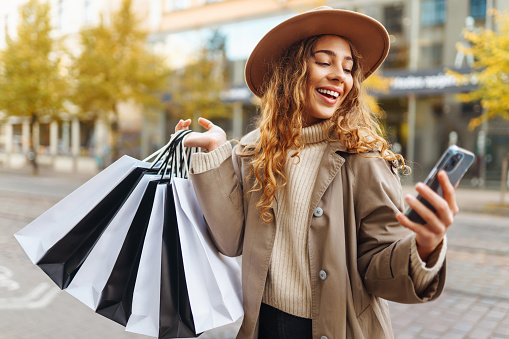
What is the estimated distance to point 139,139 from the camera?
2538cm

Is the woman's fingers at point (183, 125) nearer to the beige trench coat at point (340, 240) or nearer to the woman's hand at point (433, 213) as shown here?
the beige trench coat at point (340, 240)

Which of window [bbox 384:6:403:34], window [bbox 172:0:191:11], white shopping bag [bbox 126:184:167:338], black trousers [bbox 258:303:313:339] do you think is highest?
window [bbox 172:0:191:11]

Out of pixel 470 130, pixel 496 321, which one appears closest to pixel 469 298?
pixel 496 321

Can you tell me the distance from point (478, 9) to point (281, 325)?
58.9 feet

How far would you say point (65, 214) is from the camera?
1.63 meters

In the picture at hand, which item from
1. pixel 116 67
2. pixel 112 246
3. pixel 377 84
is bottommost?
pixel 112 246

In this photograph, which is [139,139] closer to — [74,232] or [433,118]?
[433,118]

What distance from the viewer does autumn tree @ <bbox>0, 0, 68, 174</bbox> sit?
21156 mm

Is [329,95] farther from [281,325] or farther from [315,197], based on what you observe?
[281,325]

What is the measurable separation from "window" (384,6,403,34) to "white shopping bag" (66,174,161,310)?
1784cm

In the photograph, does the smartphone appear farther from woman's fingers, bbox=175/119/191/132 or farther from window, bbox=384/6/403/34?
window, bbox=384/6/403/34

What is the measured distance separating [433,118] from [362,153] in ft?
56.1

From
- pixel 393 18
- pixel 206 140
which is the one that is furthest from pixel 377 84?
pixel 206 140

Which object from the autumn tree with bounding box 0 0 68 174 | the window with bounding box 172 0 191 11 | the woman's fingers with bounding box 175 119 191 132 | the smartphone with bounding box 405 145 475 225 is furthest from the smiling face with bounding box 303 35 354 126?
the window with bounding box 172 0 191 11
